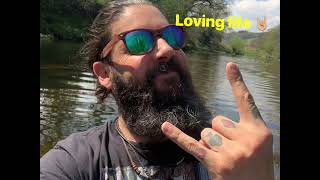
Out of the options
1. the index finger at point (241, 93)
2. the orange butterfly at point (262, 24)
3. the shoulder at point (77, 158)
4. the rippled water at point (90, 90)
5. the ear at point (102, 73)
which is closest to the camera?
the index finger at point (241, 93)

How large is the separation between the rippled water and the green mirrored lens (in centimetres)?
24

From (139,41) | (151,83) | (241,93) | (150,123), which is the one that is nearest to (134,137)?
(150,123)

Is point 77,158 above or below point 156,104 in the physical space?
below

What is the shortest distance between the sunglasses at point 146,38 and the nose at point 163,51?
0.01 m

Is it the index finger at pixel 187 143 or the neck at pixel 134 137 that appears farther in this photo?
the neck at pixel 134 137

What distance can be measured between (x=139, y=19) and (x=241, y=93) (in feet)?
1.37

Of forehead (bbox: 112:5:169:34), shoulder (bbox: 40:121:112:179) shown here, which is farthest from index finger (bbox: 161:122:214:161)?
forehead (bbox: 112:5:169:34)

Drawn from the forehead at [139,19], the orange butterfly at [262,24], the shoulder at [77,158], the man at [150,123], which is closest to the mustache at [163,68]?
the man at [150,123]

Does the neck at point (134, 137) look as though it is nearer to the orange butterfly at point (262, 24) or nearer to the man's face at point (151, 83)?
the man's face at point (151, 83)

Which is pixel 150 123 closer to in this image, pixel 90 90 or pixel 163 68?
pixel 163 68

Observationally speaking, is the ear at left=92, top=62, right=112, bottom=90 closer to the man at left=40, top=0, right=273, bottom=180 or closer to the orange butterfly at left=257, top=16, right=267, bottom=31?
the man at left=40, top=0, right=273, bottom=180

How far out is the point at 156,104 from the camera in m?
1.19

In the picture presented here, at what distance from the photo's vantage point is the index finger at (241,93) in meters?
0.89
